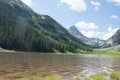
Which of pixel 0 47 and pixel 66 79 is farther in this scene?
pixel 0 47

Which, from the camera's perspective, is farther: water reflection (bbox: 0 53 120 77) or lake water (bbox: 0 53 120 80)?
water reflection (bbox: 0 53 120 77)

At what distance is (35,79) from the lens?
2730 cm

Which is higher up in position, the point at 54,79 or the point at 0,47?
the point at 0,47

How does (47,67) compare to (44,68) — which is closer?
(44,68)

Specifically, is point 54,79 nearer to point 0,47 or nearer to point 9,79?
point 9,79

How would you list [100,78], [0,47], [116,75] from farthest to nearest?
1. [0,47]
2. [116,75]
3. [100,78]

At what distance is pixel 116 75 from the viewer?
111ft

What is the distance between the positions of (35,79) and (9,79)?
7966mm

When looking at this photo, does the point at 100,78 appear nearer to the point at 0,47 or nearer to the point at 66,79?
the point at 66,79

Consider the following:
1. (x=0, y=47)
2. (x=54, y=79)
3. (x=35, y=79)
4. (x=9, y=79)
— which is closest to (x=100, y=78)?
(x=54, y=79)

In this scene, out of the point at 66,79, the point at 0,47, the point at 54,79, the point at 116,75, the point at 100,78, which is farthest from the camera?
the point at 0,47

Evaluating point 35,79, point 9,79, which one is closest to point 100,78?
point 35,79

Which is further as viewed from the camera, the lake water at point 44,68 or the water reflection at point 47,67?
the water reflection at point 47,67

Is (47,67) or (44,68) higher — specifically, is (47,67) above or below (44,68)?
above
